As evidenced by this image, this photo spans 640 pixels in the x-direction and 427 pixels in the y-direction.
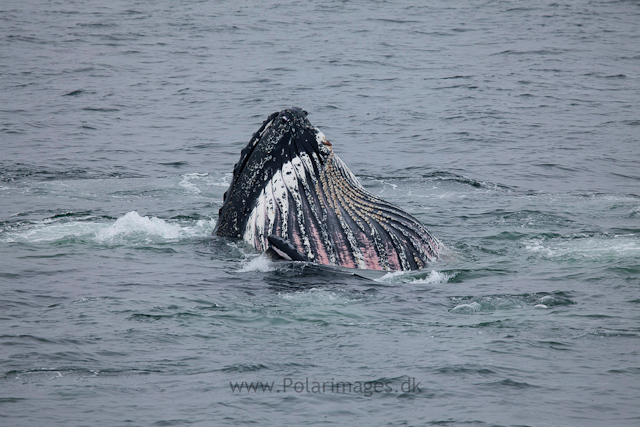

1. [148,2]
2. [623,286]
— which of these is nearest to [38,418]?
[623,286]

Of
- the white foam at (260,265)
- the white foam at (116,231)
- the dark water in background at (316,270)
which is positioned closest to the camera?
the dark water in background at (316,270)

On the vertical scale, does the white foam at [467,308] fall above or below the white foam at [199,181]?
below

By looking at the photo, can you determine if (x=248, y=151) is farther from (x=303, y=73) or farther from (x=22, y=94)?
(x=303, y=73)

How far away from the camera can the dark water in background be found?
23.4 feet

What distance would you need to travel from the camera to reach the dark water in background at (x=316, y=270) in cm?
712

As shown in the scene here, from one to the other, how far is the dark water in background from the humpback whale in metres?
0.35

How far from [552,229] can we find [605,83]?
1765 cm

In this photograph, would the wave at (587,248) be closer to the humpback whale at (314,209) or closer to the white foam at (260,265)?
the humpback whale at (314,209)

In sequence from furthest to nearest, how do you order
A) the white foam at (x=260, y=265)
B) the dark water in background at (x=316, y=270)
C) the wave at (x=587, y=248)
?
the wave at (x=587, y=248), the white foam at (x=260, y=265), the dark water in background at (x=316, y=270)

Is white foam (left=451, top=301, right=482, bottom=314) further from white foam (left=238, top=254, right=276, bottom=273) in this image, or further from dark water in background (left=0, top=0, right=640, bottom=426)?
white foam (left=238, top=254, right=276, bottom=273)

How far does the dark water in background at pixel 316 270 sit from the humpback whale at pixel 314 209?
347mm

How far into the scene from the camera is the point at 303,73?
101 feet

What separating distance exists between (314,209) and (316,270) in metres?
0.80

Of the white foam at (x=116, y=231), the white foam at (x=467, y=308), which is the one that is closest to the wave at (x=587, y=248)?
the white foam at (x=467, y=308)
